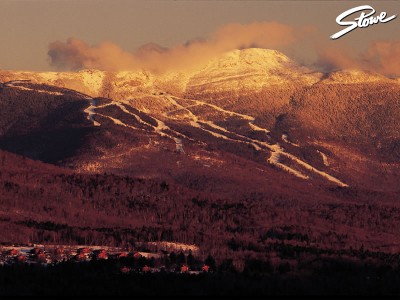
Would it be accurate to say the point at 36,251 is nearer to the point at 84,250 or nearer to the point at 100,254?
the point at 84,250

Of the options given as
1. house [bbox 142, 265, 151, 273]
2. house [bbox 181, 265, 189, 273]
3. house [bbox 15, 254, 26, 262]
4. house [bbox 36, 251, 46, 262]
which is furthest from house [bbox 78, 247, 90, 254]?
house [bbox 181, 265, 189, 273]

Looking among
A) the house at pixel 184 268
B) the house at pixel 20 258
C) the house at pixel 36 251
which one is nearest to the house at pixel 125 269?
the house at pixel 184 268

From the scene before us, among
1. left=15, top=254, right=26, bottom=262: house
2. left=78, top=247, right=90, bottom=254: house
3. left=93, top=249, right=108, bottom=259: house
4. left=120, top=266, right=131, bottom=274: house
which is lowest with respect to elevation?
left=120, top=266, right=131, bottom=274: house

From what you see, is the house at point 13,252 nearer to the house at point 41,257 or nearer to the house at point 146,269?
the house at point 41,257

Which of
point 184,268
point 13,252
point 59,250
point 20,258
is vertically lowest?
point 184,268

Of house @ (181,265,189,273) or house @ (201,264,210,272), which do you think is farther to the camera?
house @ (201,264,210,272)

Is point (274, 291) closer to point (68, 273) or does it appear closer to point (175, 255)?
point (68, 273)

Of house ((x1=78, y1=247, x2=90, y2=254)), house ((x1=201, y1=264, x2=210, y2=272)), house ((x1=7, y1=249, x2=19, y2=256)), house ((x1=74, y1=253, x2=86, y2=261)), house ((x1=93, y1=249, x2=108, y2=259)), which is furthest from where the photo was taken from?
house ((x1=78, y1=247, x2=90, y2=254))

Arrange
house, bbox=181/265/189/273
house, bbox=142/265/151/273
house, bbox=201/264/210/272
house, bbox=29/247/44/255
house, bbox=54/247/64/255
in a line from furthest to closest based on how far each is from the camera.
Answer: house, bbox=54/247/64/255, house, bbox=29/247/44/255, house, bbox=201/264/210/272, house, bbox=181/265/189/273, house, bbox=142/265/151/273

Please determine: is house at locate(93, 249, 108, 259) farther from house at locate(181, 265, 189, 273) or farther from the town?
house at locate(181, 265, 189, 273)

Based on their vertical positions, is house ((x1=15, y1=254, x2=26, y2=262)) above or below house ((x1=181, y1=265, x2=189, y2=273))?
above

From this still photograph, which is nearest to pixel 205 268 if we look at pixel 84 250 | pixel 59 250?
pixel 84 250
